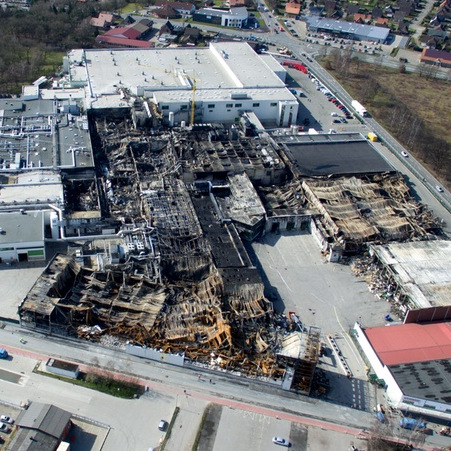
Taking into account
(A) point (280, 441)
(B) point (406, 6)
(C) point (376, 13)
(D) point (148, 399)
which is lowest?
(D) point (148, 399)

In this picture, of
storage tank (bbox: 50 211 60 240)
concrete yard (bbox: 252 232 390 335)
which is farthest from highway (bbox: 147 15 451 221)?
storage tank (bbox: 50 211 60 240)

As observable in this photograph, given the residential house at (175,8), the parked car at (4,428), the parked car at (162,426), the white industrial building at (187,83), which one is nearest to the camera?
the parked car at (4,428)

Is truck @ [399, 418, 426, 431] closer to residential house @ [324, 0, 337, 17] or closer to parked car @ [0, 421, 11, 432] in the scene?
parked car @ [0, 421, 11, 432]

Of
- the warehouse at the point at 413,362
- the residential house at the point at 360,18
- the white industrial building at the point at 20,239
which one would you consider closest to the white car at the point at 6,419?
the white industrial building at the point at 20,239

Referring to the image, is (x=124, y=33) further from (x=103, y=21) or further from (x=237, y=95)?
(x=237, y=95)

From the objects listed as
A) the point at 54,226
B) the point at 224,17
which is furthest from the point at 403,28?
the point at 54,226

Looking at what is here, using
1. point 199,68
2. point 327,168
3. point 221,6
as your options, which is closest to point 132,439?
point 327,168

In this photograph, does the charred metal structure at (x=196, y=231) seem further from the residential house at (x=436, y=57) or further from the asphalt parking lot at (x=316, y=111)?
the residential house at (x=436, y=57)
